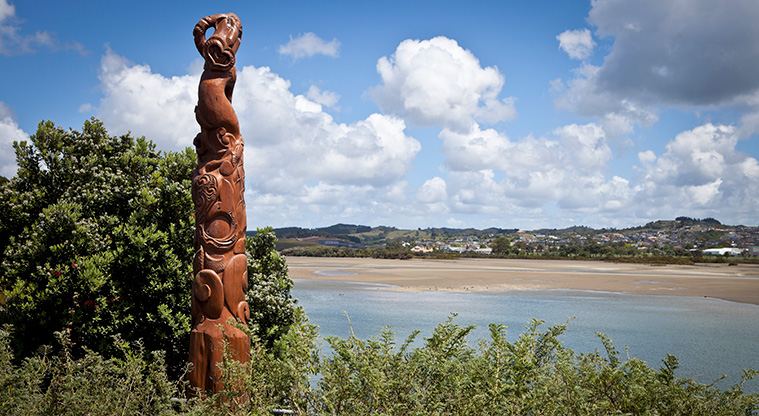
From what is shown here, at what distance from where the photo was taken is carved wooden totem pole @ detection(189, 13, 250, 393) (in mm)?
6141

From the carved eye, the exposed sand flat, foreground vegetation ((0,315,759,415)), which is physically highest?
the carved eye

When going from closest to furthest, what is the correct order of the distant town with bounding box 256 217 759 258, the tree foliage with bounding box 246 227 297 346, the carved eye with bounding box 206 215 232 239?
the carved eye with bounding box 206 215 232 239 < the tree foliage with bounding box 246 227 297 346 < the distant town with bounding box 256 217 759 258

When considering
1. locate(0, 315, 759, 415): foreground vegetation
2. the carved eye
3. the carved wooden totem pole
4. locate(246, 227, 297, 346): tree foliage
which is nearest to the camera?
locate(0, 315, 759, 415): foreground vegetation

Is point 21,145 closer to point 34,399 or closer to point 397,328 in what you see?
point 34,399

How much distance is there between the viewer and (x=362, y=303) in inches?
882

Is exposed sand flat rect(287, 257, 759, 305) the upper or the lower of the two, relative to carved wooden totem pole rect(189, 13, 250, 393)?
lower

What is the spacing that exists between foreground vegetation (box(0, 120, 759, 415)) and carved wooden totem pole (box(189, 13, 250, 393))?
42cm

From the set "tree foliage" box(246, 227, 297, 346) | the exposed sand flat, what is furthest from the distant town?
"tree foliage" box(246, 227, 297, 346)

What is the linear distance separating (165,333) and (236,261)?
260cm

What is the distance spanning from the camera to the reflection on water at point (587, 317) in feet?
49.0

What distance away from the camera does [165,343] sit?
8203 mm

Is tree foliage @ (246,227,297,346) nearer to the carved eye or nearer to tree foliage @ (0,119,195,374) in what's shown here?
tree foliage @ (0,119,195,374)

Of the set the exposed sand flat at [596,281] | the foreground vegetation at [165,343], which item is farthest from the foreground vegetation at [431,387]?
the exposed sand flat at [596,281]

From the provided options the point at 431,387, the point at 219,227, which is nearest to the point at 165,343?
the point at 219,227
